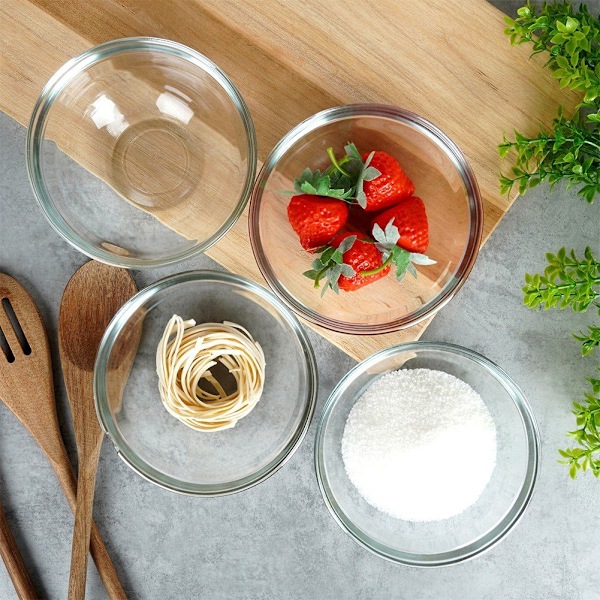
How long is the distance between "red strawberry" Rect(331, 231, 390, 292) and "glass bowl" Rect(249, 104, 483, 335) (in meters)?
0.07

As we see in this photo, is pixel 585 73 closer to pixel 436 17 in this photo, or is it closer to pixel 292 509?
pixel 436 17

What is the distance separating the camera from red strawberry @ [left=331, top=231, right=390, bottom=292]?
90cm

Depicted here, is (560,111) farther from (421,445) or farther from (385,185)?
(421,445)

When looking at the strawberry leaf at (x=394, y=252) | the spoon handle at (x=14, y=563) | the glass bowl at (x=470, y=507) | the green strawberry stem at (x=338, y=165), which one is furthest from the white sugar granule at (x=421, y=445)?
the spoon handle at (x=14, y=563)

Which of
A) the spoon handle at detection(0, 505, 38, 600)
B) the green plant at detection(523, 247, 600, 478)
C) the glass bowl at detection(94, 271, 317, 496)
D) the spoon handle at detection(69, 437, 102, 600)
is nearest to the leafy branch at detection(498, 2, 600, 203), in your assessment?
the green plant at detection(523, 247, 600, 478)

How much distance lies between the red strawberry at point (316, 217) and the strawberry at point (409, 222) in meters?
0.06

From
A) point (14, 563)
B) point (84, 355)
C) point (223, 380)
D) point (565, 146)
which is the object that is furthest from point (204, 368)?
point (565, 146)

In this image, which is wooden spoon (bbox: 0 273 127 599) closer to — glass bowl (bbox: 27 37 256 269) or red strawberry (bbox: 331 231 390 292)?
glass bowl (bbox: 27 37 256 269)

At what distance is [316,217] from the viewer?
89cm

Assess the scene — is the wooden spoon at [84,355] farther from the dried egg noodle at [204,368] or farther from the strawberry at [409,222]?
the strawberry at [409,222]

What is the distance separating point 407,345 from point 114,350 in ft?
1.60

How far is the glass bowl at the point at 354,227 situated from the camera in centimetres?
95

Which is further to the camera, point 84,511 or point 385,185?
point 84,511

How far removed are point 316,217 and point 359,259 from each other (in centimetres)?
8
